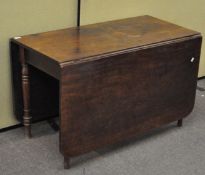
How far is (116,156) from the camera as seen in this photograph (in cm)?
234

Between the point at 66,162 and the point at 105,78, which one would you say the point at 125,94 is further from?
the point at 66,162

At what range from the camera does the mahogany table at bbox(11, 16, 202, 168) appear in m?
2.05

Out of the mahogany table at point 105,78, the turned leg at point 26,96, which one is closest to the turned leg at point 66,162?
the mahogany table at point 105,78

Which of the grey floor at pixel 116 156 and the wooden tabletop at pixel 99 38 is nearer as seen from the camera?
the wooden tabletop at pixel 99 38

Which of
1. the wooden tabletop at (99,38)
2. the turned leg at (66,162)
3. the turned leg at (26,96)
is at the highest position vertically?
the wooden tabletop at (99,38)

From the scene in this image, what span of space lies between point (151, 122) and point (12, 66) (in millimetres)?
857

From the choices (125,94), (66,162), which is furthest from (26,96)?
(125,94)

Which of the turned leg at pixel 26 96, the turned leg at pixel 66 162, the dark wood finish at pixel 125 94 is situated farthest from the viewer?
the turned leg at pixel 26 96

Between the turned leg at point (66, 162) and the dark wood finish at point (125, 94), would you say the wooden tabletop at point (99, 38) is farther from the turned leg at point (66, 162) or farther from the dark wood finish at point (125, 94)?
the turned leg at point (66, 162)

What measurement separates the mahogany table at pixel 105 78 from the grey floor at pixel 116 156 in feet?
0.29

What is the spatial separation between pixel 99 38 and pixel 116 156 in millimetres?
660

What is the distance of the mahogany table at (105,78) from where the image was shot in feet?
6.73

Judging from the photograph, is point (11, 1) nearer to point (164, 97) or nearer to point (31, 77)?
point (31, 77)

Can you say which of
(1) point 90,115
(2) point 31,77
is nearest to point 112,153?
(1) point 90,115
